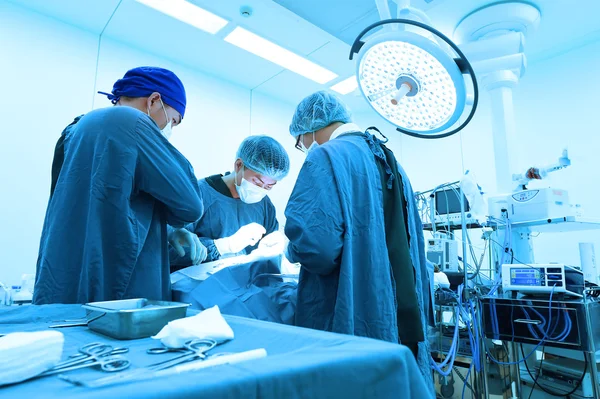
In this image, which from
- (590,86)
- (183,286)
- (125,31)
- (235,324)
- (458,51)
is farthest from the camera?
(590,86)

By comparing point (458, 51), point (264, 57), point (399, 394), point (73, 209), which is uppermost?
point (264, 57)

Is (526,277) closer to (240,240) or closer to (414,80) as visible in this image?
(240,240)

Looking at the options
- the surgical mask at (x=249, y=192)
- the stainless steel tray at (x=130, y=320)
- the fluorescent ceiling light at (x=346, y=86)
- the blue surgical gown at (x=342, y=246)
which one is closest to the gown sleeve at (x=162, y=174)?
the blue surgical gown at (x=342, y=246)

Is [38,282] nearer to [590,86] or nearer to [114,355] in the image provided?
[114,355]

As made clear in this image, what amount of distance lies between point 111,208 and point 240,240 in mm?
1041

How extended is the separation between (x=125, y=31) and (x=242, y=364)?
13.1 ft

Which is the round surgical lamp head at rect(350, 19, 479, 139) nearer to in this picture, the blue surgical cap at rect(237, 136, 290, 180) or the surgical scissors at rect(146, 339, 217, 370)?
the surgical scissors at rect(146, 339, 217, 370)

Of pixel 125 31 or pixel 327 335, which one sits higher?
pixel 125 31

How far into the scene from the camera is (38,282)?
3.78ft

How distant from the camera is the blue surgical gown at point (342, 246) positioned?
1.22 meters

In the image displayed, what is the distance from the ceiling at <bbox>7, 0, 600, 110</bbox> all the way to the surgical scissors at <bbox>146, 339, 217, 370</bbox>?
2820mm

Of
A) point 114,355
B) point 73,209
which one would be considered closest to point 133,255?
point 73,209

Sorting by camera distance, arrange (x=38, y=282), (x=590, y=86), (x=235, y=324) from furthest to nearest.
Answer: (x=590, y=86), (x=38, y=282), (x=235, y=324)

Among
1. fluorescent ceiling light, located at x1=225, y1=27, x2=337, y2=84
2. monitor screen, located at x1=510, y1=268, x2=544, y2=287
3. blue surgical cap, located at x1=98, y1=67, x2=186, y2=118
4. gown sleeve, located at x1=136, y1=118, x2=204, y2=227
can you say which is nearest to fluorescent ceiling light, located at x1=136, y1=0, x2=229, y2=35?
fluorescent ceiling light, located at x1=225, y1=27, x2=337, y2=84
